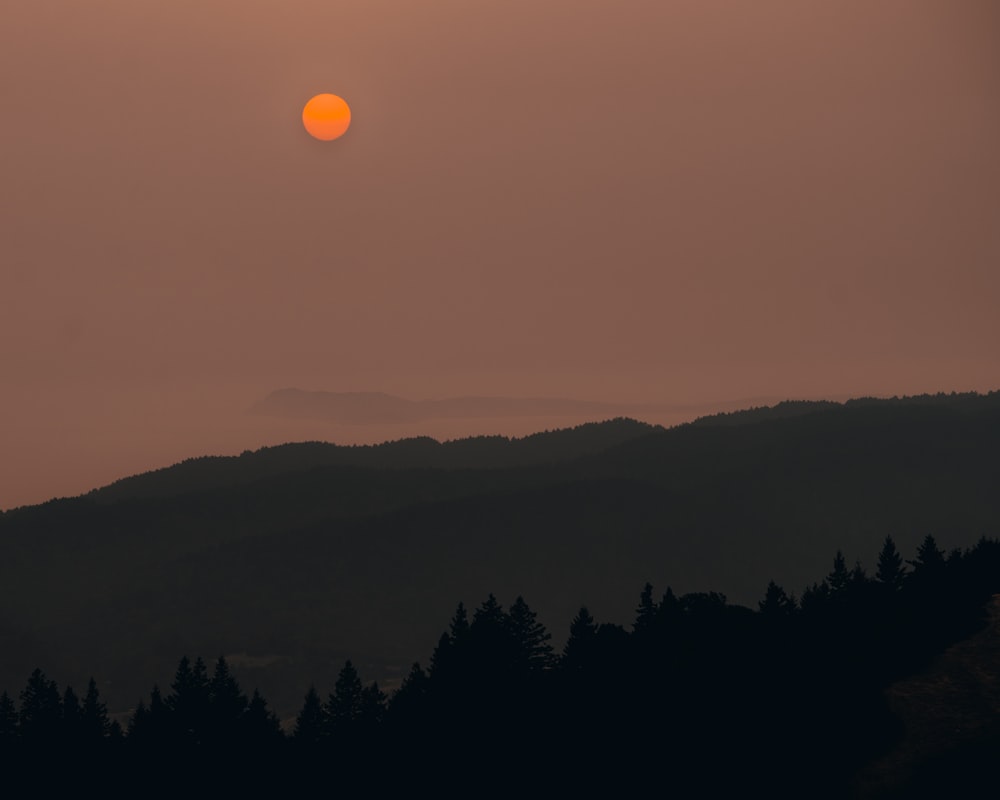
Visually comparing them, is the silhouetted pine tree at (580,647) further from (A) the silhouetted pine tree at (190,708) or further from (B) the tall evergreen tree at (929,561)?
(A) the silhouetted pine tree at (190,708)

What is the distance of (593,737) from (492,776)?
5878mm

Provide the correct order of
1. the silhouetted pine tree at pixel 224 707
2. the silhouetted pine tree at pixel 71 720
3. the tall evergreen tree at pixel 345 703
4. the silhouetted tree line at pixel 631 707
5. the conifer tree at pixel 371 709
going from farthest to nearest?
the silhouetted pine tree at pixel 71 720, the tall evergreen tree at pixel 345 703, the silhouetted pine tree at pixel 224 707, the conifer tree at pixel 371 709, the silhouetted tree line at pixel 631 707

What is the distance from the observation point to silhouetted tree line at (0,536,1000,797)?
8000 cm

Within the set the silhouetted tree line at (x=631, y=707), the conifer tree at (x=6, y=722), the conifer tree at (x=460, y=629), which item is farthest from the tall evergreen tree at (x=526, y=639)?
the conifer tree at (x=6, y=722)

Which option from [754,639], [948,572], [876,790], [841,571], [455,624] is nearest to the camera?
[876,790]

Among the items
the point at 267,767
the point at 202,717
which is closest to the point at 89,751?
the point at 202,717

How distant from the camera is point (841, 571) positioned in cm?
11681

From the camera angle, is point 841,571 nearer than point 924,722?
No

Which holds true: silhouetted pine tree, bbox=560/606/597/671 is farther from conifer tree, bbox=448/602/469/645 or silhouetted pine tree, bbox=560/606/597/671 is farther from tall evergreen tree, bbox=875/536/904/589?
tall evergreen tree, bbox=875/536/904/589

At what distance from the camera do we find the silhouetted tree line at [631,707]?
8000cm

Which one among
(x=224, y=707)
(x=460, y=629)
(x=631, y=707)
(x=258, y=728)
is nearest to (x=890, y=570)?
(x=460, y=629)

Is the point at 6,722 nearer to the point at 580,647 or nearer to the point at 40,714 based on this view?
the point at 40,714

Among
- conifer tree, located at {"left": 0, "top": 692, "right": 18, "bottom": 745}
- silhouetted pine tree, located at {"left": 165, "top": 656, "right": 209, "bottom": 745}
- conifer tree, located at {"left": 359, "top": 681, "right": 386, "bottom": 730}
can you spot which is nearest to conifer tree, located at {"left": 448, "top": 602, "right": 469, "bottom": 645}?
conifer tree, located at {"left": 359, "top": 681, "right": 386, "bottom": 730}

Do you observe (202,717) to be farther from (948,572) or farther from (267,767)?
(948,572)
